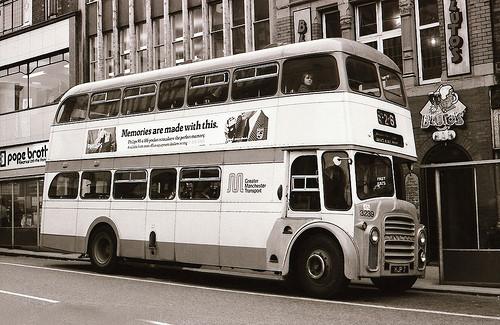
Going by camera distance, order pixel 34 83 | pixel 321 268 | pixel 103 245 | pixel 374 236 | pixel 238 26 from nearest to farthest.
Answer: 1. pixel 374 236
2. pixel 321 268
3. pixel 103 245
4. pixel 238 26
5. pixel 34 83

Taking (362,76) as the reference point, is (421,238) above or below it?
below

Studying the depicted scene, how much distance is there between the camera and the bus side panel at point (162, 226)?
13516mm

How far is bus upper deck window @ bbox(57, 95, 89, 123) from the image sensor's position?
52.5 ft

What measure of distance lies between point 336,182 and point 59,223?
8.42 m

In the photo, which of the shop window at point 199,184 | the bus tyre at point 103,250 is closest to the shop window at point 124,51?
the bus tyre at point 103,250

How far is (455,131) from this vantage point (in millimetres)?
15633

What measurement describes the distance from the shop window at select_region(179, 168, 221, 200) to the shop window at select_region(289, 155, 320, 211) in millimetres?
1901

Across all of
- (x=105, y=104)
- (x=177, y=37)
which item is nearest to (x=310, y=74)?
(x=105, y=104)

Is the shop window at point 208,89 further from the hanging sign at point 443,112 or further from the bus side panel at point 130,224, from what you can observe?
the hanging sign at point 443,112

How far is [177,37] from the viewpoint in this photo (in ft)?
77.7

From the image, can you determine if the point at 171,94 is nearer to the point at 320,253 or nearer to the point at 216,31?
the point at 320,253

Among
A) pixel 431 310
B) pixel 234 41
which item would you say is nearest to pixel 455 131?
pixel 431 310

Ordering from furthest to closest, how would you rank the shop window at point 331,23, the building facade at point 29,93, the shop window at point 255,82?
the building facade at point 29,93, the shop window at point 331,23, the shop window at point 255,82

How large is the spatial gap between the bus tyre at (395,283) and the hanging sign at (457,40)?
6353 millimetres
